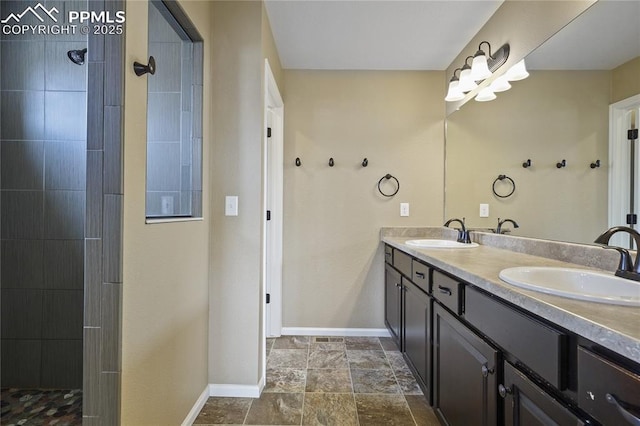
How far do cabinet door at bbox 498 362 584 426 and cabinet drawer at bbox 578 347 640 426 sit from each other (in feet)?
0.24

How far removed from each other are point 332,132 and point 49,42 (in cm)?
200

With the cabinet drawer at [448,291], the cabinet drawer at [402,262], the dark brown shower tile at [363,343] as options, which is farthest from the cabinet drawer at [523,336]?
the dark brown shower tile at [363,343]

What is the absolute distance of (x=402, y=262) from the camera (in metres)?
2.11

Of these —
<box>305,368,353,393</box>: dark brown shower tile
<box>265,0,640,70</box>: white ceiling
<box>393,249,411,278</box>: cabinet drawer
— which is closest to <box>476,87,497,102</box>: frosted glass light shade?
<box>265,0,640,70</box>: white ceiling

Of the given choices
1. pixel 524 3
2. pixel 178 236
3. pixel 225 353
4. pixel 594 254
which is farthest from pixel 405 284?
pixel 524 3

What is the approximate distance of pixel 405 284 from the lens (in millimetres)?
2045

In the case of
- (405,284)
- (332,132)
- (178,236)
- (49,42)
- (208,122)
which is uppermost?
(49,42)

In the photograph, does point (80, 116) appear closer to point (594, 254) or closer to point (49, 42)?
point (49, 42)

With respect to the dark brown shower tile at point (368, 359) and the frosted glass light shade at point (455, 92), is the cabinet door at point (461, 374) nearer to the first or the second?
the dark brown shower tile at point (368, 359)

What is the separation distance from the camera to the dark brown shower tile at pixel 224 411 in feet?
5.21

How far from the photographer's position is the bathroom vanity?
0.59 meters

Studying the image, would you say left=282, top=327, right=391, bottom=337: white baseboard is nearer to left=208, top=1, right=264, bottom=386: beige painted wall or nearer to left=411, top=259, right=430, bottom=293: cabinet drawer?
left=208, top=1, right=264, bottom=386: beige painted wall

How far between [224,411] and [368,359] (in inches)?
43.6

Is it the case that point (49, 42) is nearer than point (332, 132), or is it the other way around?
point (49, 42)
